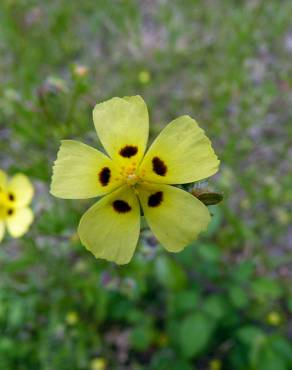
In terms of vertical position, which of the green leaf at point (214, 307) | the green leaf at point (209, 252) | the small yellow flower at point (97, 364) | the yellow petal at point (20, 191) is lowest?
the small yellow flower at point (97, 364)

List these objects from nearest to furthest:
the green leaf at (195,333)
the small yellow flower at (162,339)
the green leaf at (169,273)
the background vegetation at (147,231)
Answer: the green leaf at (195,333), the background vegetation at (147,231), the green leaf at (169,273), the small yellow flower at (162,339)

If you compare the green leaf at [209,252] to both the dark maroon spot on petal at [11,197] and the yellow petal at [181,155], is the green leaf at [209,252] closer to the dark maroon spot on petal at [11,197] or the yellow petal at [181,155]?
the dark maroon spot on petal at [11,197]

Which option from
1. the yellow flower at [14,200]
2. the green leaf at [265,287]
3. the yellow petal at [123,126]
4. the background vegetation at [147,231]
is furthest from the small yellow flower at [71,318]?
the yellow petal at [123,126]

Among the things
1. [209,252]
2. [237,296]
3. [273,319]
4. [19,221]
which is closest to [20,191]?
[19,221]

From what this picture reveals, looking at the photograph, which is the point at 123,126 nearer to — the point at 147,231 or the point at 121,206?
the point at 121,206

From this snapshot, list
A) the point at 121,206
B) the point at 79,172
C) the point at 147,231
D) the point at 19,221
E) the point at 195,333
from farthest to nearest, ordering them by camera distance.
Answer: the point at 195,333, the point at 19,221, the point at 147,231, the point at 121,206, the point at 79,172

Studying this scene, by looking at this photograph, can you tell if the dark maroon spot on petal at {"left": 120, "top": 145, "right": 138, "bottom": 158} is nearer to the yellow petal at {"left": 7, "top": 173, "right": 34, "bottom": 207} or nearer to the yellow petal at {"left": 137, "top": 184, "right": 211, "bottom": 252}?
the yellow petal at {"left": 137, "top": 184, "right": 211, "bottom": 252}

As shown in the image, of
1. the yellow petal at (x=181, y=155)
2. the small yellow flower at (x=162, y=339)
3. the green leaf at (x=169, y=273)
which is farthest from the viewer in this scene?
the small yellow flower at (x=162, y=339)
